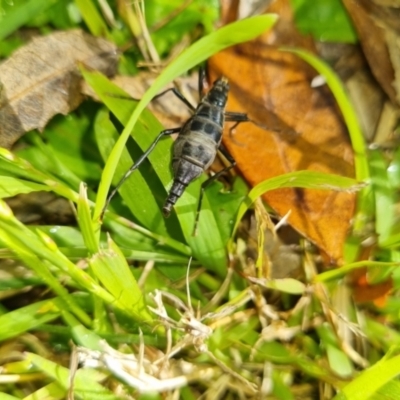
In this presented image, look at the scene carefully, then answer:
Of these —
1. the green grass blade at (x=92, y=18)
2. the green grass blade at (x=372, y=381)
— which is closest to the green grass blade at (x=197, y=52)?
the green grass blade at (x=92, y=18)

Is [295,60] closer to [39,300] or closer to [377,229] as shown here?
[377,229]

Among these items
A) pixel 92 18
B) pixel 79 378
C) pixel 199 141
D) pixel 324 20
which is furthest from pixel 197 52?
pixel 79 378

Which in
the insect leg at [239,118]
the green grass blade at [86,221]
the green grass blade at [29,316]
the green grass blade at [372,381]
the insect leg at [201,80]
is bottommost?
the green grass blade at [372,381]

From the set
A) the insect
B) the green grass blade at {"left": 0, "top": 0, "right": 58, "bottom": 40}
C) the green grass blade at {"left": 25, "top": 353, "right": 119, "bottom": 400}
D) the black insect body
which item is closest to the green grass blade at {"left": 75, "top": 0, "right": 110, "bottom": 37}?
the green grass blade at {"left": 0, "top": 0, "right": 58, "bottom": 40}

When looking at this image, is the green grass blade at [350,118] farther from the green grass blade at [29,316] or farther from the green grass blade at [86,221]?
the green grass blade at [29,316]

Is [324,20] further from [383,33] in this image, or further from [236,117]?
[236,117]

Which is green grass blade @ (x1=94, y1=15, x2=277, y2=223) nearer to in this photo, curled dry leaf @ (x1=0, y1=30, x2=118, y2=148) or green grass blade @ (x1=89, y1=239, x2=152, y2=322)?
green grass blade @ (x1=89, y1=239, x2=152, y2=322)
